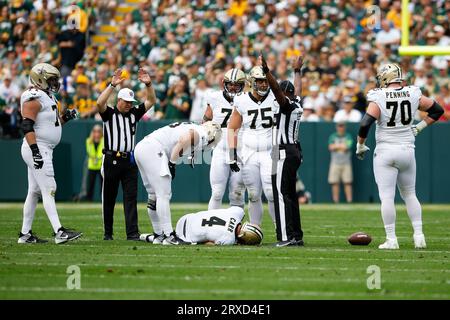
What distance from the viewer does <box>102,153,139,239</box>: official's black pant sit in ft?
37.9

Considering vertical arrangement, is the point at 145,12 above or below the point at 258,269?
above

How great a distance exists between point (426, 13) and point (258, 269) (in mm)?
11979

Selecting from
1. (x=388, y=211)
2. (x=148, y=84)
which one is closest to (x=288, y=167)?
(x=388, y=211)

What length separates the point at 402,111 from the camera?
10453 mm

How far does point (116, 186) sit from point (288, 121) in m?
2.18

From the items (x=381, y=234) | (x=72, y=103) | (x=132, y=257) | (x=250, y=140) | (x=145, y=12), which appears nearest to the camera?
(x=132, y=257)

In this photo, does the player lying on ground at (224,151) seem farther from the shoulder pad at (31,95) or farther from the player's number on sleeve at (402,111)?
the shoulder pad at (31,95)

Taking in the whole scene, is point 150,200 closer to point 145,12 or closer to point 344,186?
point 344,186

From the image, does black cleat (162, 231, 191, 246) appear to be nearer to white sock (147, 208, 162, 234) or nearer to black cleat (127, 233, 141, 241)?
white sock (147, 208, 162, 234)

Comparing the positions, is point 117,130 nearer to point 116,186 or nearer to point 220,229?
point 116,186

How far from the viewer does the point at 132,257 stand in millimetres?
9680

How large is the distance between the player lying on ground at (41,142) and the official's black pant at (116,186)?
31.5 inches

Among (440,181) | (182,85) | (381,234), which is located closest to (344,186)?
(440,181)

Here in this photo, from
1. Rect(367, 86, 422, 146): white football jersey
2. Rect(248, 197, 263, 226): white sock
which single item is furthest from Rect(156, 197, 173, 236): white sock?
Rect(367, 86, 422, 146): white football jersey
